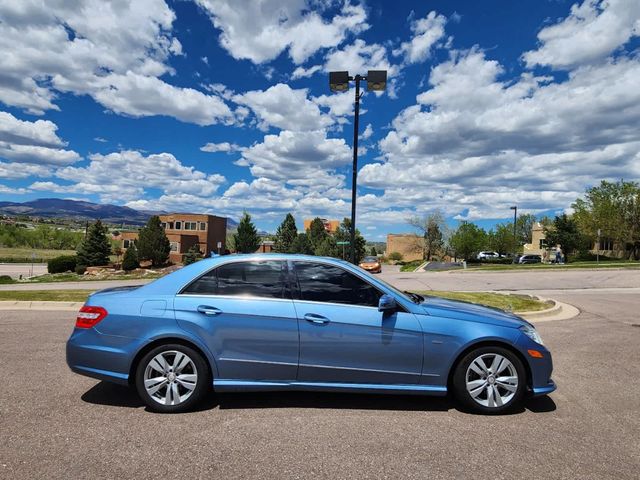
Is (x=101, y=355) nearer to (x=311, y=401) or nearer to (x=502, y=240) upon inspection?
(x=311, y=401)

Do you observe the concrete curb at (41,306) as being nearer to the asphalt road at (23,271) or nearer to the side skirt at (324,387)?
the side skirt at (324,387)

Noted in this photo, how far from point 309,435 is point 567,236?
206 feet

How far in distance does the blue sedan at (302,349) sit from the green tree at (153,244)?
2061 inches

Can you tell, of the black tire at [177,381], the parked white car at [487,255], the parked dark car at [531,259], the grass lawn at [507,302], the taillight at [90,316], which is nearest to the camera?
the black tire at [177,381]

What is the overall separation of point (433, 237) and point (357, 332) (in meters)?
61.5

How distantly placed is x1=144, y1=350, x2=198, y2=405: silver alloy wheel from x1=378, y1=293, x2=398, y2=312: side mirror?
1810 millimetres

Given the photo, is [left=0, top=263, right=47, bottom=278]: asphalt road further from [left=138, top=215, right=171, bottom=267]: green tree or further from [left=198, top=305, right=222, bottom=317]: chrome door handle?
[left=198, top=305, right=222, bottom=317]: chrome door handle

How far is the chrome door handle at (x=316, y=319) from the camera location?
160 inches

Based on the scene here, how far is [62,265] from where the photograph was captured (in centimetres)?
5188

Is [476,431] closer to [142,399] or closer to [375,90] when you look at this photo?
[142,399]

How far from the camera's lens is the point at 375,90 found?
1097 cm

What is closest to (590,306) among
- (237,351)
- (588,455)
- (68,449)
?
(588,455)

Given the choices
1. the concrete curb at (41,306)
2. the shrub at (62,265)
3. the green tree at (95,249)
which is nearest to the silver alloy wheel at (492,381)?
the concrete curb at (41,306)

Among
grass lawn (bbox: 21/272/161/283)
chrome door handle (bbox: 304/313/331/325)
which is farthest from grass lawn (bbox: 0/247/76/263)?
chrome door handle (bbox: 304/313/331/325)
